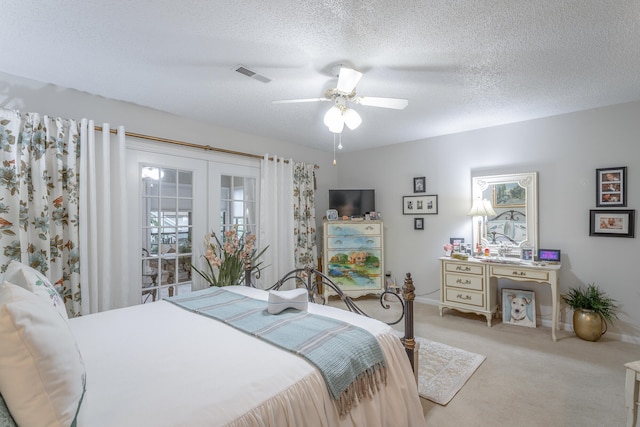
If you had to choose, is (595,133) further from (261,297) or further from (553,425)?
(261,297)

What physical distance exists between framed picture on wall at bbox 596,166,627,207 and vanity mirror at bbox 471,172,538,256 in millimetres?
556

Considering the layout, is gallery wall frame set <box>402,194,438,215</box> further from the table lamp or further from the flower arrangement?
the flower arrangement

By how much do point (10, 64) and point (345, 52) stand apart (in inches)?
97.5

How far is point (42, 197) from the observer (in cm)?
241

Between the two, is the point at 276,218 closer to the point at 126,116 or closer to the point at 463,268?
the point at 126,116

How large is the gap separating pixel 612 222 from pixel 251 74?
153 inches

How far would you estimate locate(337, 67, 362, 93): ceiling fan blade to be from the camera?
6.63 ft

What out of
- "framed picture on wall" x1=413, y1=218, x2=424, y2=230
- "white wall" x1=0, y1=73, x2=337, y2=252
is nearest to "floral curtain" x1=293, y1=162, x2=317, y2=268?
"white wall" x1=0, y1=73, x2=337, y2=252

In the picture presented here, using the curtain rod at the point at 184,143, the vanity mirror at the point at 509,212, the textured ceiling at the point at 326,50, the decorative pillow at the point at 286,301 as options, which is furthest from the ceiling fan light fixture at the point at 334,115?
the vanity mirror at the point at 509,212

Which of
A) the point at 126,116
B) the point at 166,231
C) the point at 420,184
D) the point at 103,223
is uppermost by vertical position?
the point at 126,116

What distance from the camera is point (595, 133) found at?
323 cm

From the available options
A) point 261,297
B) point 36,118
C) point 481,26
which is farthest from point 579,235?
point 36,118

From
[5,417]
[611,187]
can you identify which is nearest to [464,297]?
[611,187]

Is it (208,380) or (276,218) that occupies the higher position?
(276,218)
